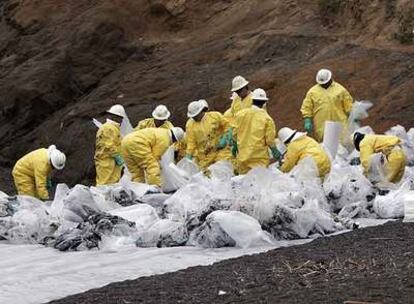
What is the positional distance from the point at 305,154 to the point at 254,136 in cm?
112

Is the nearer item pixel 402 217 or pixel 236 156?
pixel 402 217

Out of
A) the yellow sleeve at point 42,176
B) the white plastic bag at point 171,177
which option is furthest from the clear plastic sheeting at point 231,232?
the yellow sleeve at point 42,176

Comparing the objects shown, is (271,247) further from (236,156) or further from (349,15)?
(349,15)

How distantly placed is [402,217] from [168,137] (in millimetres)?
3964

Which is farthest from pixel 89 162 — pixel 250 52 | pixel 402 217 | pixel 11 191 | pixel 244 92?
pixel 402 217

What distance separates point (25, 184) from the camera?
1330 centimetres

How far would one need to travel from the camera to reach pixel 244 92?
15.2 m

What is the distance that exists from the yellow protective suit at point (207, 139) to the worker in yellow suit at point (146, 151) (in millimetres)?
892

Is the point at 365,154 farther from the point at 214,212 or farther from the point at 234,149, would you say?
the point at 214,212

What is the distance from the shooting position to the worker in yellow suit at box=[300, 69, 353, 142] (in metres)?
15.1

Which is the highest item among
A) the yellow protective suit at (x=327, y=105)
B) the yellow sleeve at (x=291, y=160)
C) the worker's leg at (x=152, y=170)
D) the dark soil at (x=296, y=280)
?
the dark soil at (x=296, y=280)

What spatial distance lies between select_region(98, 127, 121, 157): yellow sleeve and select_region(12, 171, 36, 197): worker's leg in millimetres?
1902

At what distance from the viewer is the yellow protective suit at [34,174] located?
1292 cm

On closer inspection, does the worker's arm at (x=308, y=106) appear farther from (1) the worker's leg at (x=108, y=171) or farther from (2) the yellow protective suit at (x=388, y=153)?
(1) the worker's leg at (x=108, y=171)
